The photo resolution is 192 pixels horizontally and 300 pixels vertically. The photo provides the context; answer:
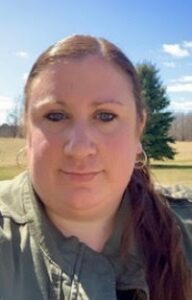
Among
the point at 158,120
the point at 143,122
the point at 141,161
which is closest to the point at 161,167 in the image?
the point at 158,120

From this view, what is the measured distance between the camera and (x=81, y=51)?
187 centimetres

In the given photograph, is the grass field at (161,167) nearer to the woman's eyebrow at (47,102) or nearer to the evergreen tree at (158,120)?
the evergreen tree at (158,120)

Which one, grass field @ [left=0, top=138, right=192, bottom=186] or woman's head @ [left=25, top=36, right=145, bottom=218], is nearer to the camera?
woman's head @ [left=25, top=36, right=145, bottom=218]

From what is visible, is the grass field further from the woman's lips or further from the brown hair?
the woman's lips

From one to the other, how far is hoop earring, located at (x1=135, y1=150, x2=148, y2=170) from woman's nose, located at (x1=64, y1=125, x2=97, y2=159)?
1.41 feet

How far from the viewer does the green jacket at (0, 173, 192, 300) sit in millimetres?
1715

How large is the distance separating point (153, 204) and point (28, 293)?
668mm

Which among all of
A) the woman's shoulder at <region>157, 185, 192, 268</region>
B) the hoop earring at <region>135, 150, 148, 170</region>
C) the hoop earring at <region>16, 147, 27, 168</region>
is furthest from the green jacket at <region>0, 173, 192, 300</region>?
the hoop earring at <region>135, 150, 148, 170</region>

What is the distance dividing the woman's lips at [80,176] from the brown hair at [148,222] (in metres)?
0.29

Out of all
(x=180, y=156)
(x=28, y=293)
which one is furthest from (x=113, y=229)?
(x=180, y=156)

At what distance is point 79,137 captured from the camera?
1.77m

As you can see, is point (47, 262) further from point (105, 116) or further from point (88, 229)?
point (105, 116)

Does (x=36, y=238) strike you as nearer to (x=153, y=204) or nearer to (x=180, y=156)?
(x=153, y=204)

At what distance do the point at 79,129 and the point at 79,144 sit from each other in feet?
0.22
